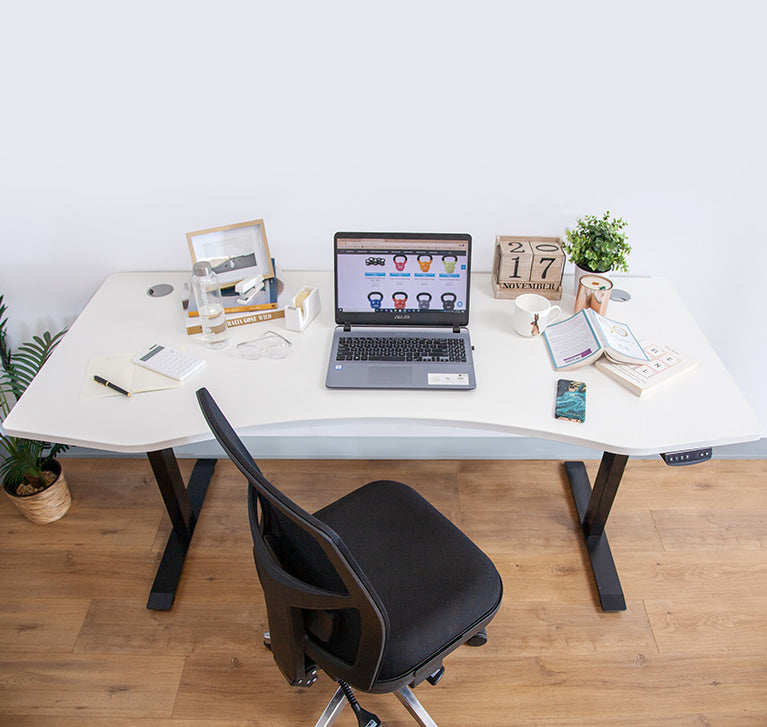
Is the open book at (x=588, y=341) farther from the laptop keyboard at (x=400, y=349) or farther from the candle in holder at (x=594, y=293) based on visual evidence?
the laptop keyboard at (x=400, y=349)

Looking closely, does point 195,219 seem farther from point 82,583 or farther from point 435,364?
point 82,583

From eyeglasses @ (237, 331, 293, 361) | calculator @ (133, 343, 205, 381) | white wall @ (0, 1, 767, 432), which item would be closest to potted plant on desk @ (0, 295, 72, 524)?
white wall @ (0, 1, 767, 432)

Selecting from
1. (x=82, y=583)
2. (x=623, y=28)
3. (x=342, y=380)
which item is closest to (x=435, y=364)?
(x=342, y=380)

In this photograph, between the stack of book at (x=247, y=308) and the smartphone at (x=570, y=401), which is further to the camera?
the stack of book at (x=247, y=308)

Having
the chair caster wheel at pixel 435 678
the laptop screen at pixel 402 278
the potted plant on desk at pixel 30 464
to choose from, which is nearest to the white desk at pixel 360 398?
the laptop screen at pixel 402 278

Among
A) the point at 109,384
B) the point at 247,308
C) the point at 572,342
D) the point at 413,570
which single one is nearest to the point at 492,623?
the point at 413,570

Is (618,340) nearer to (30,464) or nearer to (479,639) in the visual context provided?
(479,639)

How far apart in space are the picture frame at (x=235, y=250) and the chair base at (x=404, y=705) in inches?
51.8

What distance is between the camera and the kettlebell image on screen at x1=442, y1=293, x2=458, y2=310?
6.22 ft

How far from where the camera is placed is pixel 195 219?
6.92 ft

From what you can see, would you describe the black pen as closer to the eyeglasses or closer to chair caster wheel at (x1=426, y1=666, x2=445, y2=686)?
the eyeglasses

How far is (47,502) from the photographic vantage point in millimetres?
2277

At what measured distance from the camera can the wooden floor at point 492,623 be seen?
1812 millimetres

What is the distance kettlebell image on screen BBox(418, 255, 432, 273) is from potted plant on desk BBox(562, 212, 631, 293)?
48 centimetres
